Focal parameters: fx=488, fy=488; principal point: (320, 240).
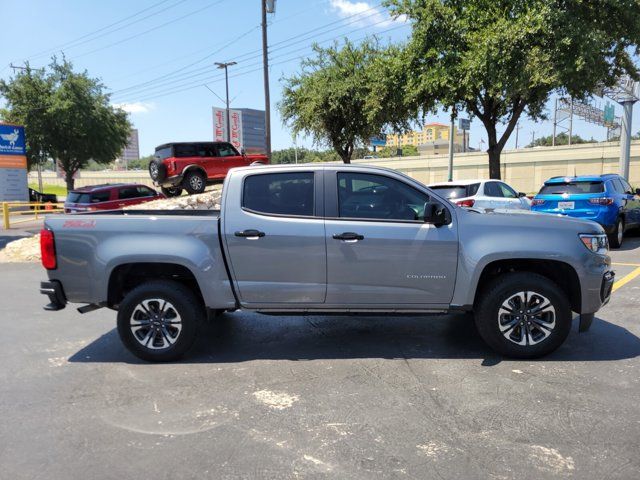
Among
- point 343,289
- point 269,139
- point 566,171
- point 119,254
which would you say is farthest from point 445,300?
point 566,171

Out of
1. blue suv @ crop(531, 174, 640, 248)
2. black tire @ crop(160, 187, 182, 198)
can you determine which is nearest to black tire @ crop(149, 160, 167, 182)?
black tire @ crop(160, 187, 182, 198)

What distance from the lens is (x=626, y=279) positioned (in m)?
7.91

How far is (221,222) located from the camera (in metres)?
4.59

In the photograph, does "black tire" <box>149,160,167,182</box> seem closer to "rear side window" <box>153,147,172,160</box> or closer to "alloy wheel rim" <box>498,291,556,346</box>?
"rear side window" <box>153,147,172,160</box>

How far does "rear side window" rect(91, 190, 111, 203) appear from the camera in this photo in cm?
1791

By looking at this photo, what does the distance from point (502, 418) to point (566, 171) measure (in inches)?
1749

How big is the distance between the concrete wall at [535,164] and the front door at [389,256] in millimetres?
40163

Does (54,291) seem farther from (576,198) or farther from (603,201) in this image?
(603,201)

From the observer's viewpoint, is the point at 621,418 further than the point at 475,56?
No

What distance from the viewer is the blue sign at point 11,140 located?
26.0m

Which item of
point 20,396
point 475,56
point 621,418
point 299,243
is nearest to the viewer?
point 621,418

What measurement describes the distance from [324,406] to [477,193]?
28.3 feet

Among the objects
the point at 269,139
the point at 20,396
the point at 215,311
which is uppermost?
the point at 269,139

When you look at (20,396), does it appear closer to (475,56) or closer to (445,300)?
(445,300)
